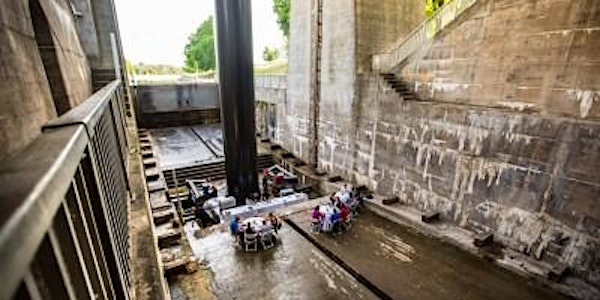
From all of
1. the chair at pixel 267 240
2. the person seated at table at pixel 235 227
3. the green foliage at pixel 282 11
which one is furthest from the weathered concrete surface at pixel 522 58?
the green foliage at pixel 282 11

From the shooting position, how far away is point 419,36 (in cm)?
879

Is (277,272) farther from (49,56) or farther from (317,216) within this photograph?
(49,56)

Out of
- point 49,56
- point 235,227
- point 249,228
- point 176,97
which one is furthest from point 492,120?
point 176,97

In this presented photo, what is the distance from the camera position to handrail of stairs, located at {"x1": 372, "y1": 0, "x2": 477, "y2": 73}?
25.8 feet

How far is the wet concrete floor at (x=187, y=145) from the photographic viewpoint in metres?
13.0

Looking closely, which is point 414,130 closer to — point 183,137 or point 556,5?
point 556,5

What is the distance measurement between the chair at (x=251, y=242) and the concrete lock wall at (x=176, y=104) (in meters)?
13.1

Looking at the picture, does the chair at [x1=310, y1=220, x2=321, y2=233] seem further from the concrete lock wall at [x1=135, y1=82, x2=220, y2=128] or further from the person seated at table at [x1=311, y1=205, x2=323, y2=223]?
the concrete lock wall at [x1=135, y1=82, x2=220, y2=128]

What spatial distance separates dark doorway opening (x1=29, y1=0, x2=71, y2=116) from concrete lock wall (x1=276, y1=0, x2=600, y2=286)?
7.69 m

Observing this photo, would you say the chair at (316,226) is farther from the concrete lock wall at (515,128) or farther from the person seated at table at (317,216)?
the concrete lock wall at (515,128)

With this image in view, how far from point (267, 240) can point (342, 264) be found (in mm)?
1854

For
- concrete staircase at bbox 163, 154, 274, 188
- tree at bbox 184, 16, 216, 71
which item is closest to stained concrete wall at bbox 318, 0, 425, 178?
concrete staircase at bbox 163, 154, 274, 188

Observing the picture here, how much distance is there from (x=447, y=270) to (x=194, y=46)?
33.5m

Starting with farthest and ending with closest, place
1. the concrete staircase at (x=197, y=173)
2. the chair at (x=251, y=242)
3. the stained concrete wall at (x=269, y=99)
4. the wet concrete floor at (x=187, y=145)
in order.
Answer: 1. the stained concrete wall at (x=269, y=99)
2. the wet concrete floor at (x=187, y=145)
3. the concrete staircase at (x=197, y=173)
4. the chair at (x=251, y=242)
